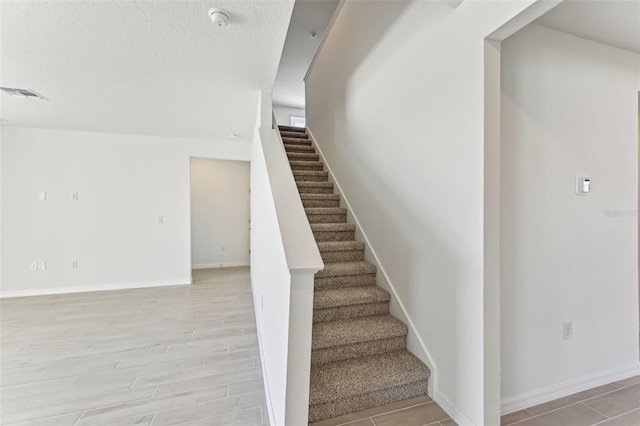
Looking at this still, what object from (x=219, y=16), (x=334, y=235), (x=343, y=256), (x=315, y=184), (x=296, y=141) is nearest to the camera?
(x=219, y=16)

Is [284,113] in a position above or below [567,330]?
above

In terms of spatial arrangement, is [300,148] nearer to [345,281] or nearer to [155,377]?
[345,281]

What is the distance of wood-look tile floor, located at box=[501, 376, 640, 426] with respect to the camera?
5.41 ft

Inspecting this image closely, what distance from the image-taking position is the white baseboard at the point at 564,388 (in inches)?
68.0

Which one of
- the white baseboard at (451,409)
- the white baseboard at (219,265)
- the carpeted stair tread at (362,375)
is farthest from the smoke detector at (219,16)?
the white baseboard at (219,265)

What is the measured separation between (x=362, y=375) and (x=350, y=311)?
1.67 feet

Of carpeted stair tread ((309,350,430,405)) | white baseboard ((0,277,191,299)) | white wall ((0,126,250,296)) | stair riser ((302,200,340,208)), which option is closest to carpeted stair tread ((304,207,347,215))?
stair riser ((302,200,340,208))

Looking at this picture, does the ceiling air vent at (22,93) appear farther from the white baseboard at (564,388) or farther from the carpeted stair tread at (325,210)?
the white baseboard at (564,388)

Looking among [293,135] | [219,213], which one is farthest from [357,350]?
[219,213]

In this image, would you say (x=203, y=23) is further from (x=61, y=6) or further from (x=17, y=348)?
(x=17, y=348)

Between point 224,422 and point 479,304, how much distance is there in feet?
5.39

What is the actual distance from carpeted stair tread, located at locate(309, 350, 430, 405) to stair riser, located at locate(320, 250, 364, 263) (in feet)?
3.07

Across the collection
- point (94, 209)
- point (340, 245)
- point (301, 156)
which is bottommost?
point (340, 245)

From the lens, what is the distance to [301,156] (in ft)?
14.1
